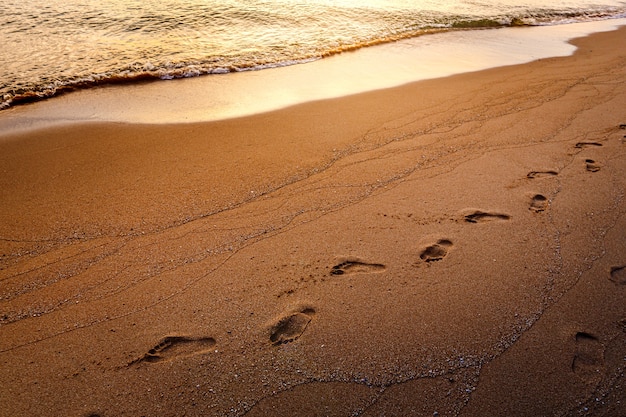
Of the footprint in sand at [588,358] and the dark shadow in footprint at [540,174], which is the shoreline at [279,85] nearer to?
the dark shadow in footprint at [540,174]

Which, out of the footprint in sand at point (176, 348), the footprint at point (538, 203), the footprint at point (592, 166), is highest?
the footprint at point (592, 166)

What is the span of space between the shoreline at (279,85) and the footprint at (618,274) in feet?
13.0

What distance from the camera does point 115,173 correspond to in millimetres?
4098

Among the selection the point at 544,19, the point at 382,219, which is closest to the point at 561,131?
the point at 382,219

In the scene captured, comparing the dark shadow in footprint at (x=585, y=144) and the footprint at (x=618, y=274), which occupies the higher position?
the dark shadow in footprint at (x=585, y=144)

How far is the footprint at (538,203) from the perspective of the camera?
3477 millimetres

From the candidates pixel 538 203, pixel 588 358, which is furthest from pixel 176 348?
pixel 538 203

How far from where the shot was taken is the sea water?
7.10 metres

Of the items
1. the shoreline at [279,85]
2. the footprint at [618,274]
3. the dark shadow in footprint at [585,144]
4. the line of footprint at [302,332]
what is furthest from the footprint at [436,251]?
the shoreline at [279,85]

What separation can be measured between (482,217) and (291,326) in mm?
1771

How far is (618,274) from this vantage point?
281 centimetres

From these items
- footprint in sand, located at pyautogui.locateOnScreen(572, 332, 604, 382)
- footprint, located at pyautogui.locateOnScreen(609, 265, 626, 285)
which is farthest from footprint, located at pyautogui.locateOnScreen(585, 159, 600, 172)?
footprint in sand, located at pyautogui.locateOnScreen(572, 332, 604, 382)

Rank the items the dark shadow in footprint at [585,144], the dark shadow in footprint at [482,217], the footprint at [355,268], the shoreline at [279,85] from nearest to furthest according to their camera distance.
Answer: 1. the footprint at [355,268]
2. the dark shadow in footprint at [482,217]
3. the dark shadow in footprint at [585,144]
4. the shoreline at [279,85]

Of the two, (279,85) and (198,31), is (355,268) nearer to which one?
(279,85)
